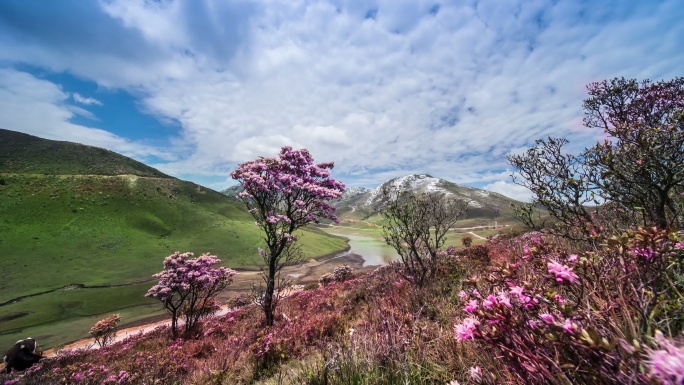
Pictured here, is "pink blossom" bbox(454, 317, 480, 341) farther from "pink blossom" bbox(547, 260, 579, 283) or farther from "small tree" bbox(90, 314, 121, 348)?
"small tree" bbox(90, 314, 121, 348)

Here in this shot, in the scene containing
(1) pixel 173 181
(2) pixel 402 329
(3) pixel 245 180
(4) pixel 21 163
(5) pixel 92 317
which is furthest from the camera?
(1) pixel 173 181

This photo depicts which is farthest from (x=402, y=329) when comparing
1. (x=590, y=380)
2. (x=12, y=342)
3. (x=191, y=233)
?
(x=191, y=233)

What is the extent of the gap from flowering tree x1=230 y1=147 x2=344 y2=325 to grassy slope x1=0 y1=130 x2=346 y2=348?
29.9 m

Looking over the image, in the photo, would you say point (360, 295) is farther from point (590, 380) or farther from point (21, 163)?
point (21, 163)

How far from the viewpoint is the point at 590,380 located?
1.70 m

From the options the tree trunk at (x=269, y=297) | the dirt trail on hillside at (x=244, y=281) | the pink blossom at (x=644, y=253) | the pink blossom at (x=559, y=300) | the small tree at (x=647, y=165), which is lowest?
the dirt trail on hillside at (x=244, y=281)

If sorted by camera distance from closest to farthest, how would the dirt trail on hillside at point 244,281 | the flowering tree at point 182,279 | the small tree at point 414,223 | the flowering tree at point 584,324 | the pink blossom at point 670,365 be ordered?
1. the pink blossom at point 670,365
2. the flowering tree at point 584,324
3. the small tree at point 414,223
4. the flowering tree at point 182,279
5. the dirt trail on hillside at point 244,281

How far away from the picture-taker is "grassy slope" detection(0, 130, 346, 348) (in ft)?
115

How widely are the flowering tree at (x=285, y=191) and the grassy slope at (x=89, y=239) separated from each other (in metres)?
29.9

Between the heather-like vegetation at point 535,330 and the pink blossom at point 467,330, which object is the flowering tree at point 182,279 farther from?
the pink blossom at point 467,330

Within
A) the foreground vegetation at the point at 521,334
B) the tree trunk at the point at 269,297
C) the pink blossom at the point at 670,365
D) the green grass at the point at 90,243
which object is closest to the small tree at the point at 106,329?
the green grass at the point at 90,243

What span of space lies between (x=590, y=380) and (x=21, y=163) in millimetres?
148830

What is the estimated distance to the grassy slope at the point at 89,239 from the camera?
3494 centimetres

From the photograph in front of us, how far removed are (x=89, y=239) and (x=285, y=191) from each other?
218 ft
